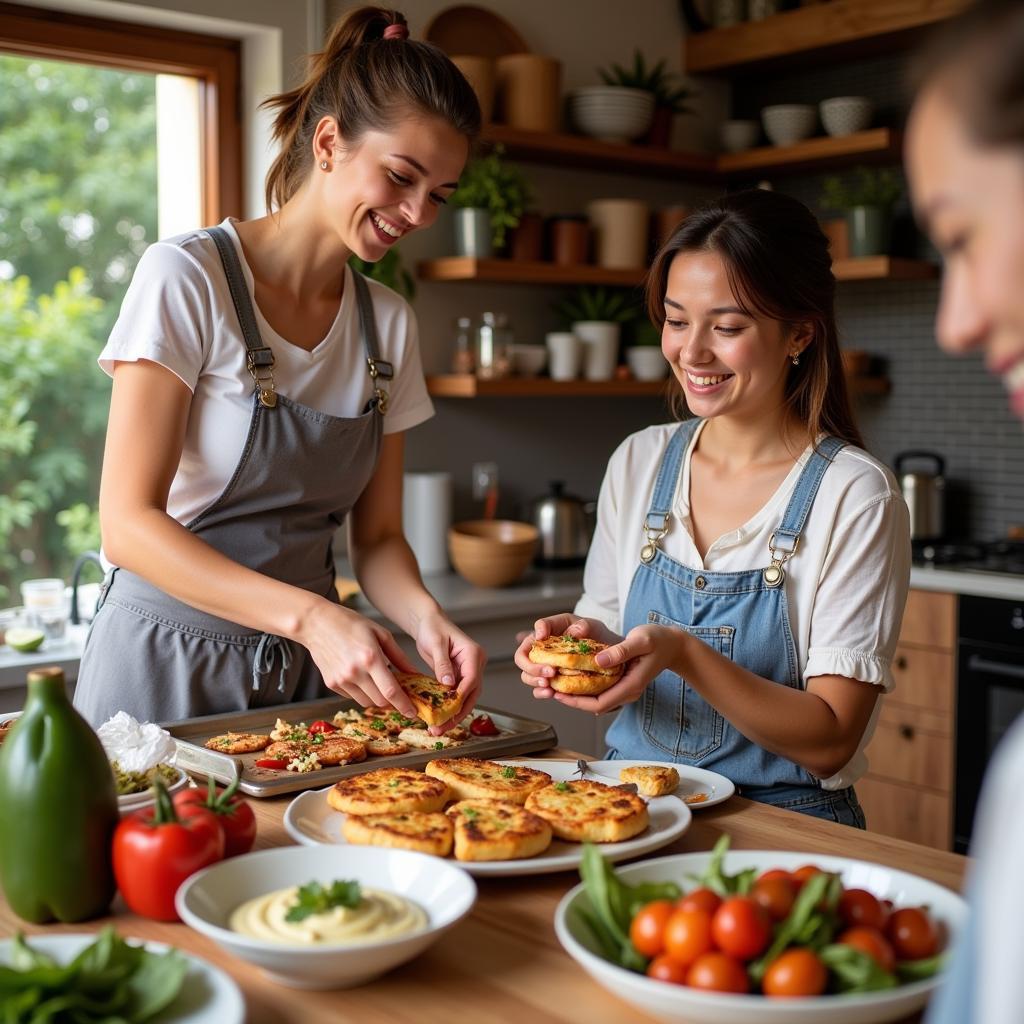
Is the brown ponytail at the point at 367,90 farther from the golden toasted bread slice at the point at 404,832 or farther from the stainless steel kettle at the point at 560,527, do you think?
the stainless steel kettle at the point at 560,527

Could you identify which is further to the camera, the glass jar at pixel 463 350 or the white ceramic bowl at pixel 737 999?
the glass jar at pixel 463 350

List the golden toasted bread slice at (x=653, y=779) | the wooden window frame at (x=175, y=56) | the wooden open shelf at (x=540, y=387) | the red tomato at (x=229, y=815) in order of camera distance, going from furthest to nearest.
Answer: the wooden open shelf at (x=540, y=387), the wooden window frame at (x=175, y=56), the golden toasted bread slice at (x=653, y=779), the red tomato at (x=229, y=815)

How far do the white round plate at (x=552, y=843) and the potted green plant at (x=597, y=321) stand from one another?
2.96 metres

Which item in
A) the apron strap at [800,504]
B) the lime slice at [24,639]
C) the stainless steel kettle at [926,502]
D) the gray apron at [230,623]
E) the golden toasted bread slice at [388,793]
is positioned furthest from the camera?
the stainless steel kettle at [926,502]

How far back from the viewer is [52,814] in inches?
48.9

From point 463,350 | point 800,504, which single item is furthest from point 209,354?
point 463,350

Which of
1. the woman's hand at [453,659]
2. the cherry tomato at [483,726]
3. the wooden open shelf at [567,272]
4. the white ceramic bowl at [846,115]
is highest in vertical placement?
the white ceramic bowl at [846,115]

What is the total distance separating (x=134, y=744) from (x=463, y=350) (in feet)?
8.92

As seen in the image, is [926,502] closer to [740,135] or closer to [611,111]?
[740,135]

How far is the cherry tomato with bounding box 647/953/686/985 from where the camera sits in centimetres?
105


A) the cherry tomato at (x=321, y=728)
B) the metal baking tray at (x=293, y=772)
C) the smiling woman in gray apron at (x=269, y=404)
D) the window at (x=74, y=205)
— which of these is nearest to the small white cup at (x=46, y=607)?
the window at (x=74, y=205)

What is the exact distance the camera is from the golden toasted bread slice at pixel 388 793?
1.48 meters

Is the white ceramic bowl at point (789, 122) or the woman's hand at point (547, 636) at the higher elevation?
the white ceramic bowl at point (789, 122)

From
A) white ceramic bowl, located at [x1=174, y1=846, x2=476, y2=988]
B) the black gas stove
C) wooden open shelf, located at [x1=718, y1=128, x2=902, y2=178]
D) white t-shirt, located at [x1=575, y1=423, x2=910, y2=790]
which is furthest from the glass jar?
white ceramic bowl, located at [x1=174, y1=846, x2=476, y2=988]
